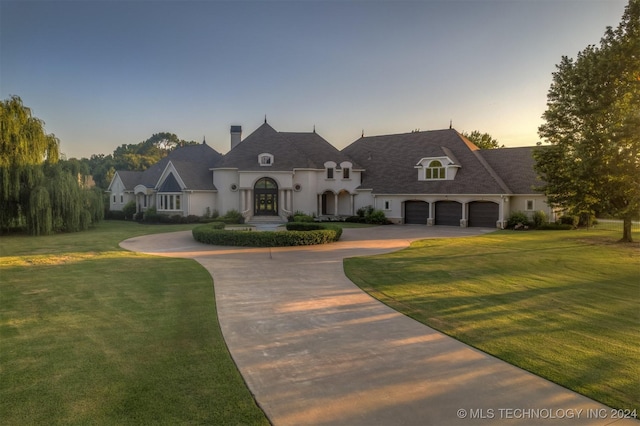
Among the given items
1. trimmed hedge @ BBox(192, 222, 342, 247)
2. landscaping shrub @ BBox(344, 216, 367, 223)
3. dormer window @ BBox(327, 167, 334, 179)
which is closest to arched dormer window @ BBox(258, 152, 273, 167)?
dormer window @ BBox(327, 167, 334, 179)

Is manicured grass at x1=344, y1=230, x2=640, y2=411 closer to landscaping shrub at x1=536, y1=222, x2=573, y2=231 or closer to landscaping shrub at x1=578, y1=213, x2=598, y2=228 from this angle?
landscaping shrub at x1=536, y1=222, x2=573, y2=231

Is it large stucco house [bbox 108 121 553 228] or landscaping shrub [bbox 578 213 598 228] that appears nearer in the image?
landscaping shrub [bbox 578 213 598 228]

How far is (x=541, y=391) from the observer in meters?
4.97

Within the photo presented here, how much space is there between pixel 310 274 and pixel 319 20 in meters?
12.0

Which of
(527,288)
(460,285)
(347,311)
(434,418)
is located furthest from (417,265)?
(434,418)

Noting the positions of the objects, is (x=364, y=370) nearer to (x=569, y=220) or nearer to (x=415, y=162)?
(x=569, y=220)

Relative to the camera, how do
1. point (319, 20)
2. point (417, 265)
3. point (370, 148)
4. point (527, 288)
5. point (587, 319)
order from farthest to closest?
1. point (370, 148)
2. point (319, 20)
3. point (417, 265)
4. point (527, 288)
5. point (587, 319)

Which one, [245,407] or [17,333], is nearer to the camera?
[245,407]

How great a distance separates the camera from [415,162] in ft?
114

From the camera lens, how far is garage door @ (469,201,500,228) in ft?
97.5

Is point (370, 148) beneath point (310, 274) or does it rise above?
above

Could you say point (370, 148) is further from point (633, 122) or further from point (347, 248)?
point (633, 122)

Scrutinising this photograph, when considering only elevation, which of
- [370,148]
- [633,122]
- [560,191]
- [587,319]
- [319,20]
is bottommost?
A: [587,319]

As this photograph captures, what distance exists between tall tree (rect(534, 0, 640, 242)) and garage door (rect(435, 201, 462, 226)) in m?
8.97
